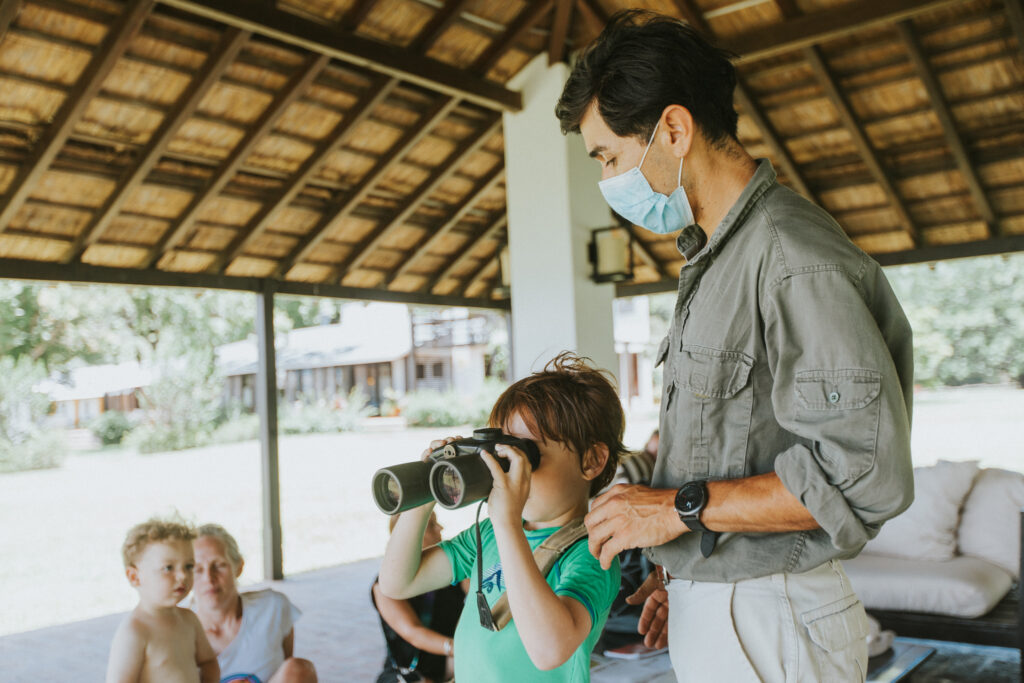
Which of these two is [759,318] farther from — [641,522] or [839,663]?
[839,663]

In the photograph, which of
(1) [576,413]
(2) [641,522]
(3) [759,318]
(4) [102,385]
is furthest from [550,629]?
(4) [102,385]

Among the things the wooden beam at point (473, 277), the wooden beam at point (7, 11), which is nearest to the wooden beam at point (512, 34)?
the wooden beam at point (7, 11)

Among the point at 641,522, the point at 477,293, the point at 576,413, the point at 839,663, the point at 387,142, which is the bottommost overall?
the point at 839,663

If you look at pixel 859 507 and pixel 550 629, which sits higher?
pixel 859 507

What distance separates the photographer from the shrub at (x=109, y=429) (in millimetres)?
16359

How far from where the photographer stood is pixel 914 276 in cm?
1895

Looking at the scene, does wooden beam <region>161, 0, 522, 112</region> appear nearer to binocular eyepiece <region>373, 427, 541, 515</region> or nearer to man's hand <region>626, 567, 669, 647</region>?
binocular eyepiece <region>373, 427, 541, 515</region>

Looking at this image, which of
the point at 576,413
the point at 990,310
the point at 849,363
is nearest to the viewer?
the point at 849,363

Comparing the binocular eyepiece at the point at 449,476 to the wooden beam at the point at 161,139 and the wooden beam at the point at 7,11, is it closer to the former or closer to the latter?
the wooden beam at the point at 7,11

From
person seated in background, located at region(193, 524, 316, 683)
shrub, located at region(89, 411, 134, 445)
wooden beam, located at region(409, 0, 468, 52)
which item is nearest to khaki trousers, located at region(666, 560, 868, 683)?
person seated in background, located at region(193, 524, 316, 683)

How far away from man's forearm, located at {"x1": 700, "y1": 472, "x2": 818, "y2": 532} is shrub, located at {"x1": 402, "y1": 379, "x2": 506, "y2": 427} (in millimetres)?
16845

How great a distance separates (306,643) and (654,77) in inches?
170

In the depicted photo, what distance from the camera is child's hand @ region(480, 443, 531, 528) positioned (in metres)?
1.11

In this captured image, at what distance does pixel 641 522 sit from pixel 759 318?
30 cm
